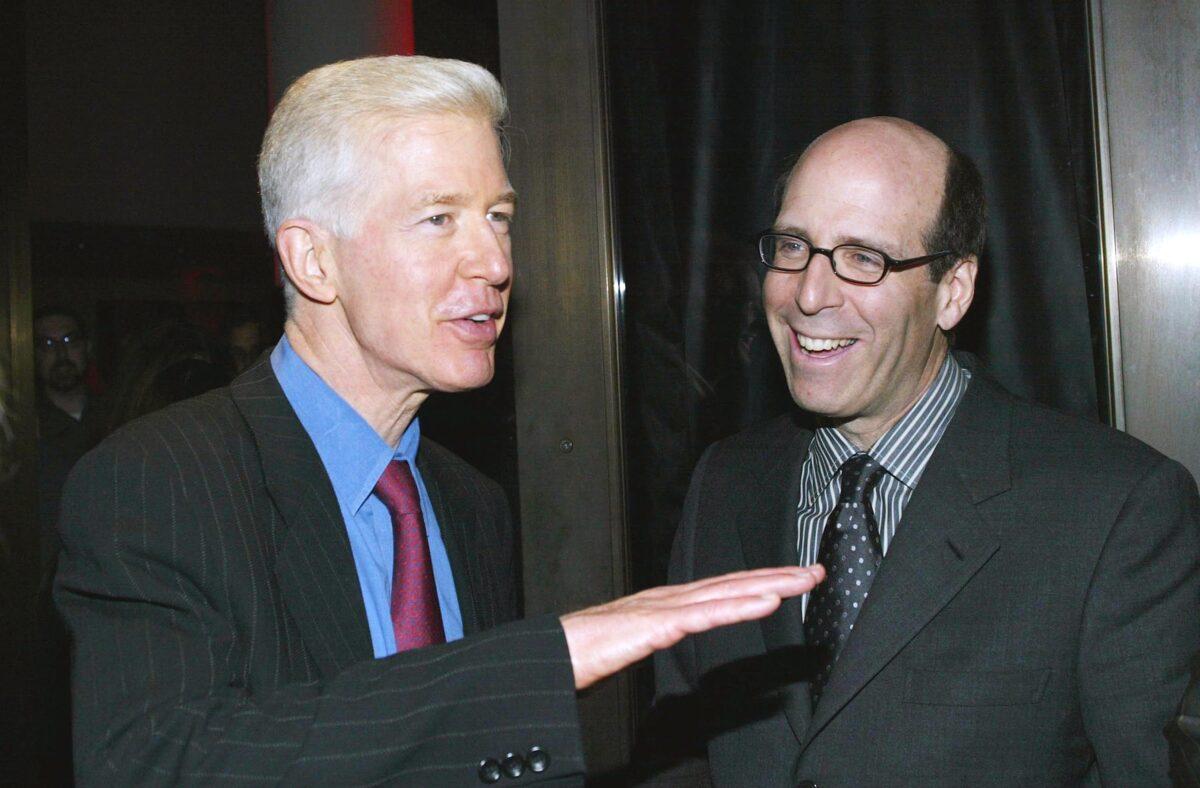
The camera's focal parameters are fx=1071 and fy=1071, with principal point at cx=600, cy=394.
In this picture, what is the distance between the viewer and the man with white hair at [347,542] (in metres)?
1.13

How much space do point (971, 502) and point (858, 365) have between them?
294mm

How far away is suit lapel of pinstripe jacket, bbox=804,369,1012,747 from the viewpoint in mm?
1646

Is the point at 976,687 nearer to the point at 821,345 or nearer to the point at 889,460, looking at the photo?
the point at 889,460

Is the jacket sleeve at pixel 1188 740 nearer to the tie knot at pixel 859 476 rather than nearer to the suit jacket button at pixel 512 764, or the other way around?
the suit jacket button at pixel 512 764

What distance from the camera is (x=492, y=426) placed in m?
3.18

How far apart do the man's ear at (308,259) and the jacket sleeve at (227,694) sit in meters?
0.43

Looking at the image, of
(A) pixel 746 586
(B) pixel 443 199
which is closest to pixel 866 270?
(B) pixel 443 199

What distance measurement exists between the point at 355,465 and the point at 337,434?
5 cm

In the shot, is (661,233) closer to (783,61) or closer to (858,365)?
(783,61)

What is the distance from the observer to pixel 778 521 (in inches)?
77.5

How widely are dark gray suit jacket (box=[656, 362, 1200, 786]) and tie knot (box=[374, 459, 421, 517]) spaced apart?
0.64m

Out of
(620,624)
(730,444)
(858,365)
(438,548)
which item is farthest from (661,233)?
(620,624)

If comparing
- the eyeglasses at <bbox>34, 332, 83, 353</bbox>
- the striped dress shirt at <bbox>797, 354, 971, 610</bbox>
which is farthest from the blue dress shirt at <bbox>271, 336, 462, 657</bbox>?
the eyeglasses at <bbox>34, 332, 83, 353</bbox>

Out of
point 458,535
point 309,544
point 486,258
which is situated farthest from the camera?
point 458,535
